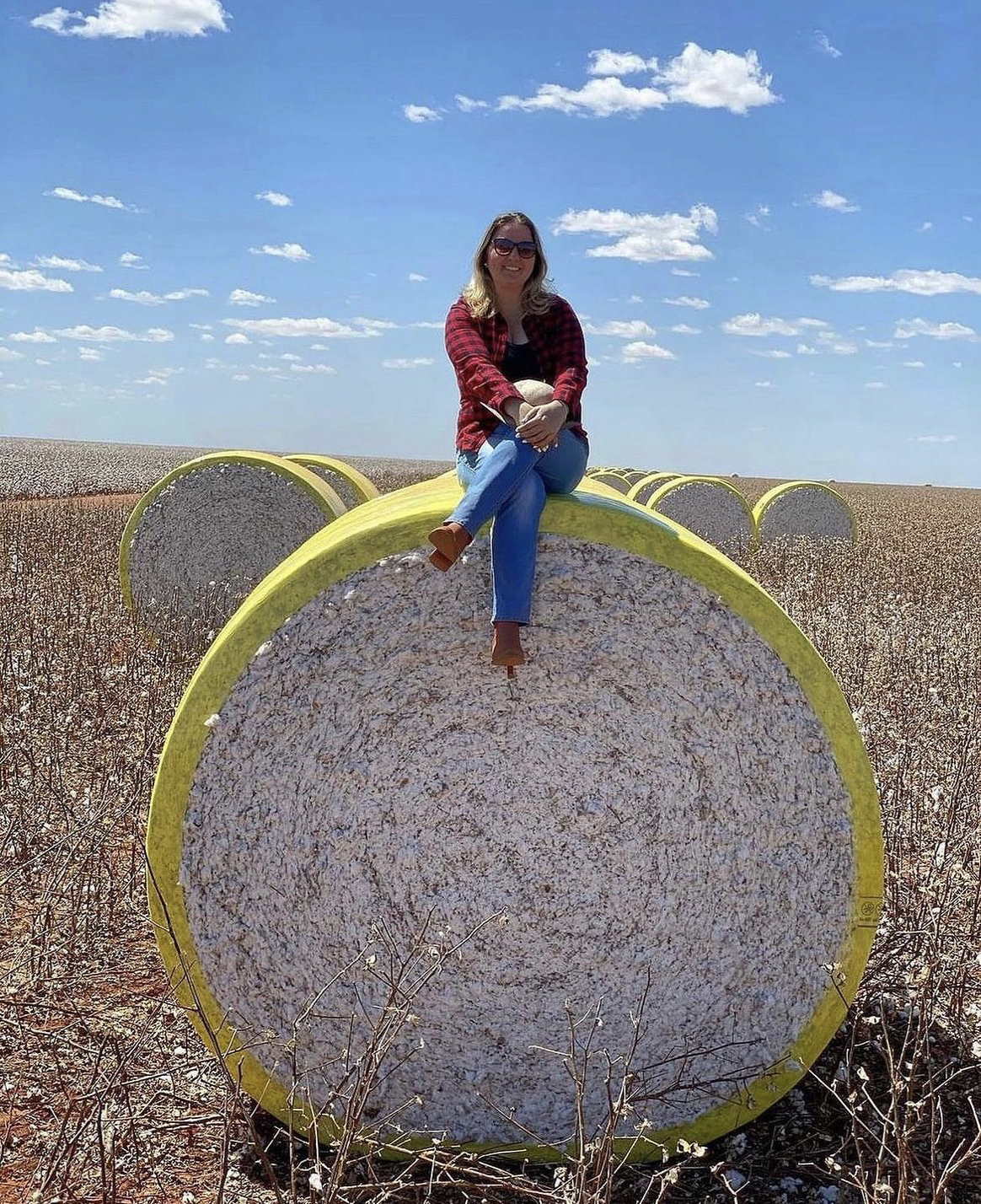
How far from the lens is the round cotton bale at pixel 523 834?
10.4ft

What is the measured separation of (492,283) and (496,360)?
25 cm

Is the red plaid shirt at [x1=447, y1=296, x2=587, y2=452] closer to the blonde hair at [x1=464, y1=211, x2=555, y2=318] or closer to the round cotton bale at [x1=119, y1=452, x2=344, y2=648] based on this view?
the blonde hair at [x1=464, y1=211, x2=555, y2=318]

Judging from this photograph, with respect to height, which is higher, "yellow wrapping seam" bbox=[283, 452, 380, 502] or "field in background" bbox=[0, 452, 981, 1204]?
"yellow wrapping seam" bbox=[283, 452, 380, 502]

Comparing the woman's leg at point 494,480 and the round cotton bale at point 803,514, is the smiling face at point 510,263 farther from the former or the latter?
the round cotton bale at point 803,514

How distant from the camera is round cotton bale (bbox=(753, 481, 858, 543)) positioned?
685 inches

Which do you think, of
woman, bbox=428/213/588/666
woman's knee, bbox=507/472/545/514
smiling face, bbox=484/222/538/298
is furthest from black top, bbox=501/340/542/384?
woman's knee, bbox=507/472/545/514

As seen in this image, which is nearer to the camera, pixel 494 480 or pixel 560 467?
pixel 494 480

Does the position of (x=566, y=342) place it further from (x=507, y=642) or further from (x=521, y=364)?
(x=507, y=642)

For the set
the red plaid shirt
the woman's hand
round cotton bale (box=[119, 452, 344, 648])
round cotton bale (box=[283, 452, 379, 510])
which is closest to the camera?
the woman's hand

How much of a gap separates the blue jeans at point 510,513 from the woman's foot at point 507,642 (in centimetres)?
2

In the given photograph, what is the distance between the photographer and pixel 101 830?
4457 millimetres

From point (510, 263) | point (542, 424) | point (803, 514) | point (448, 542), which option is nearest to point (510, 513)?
point (448, 542)

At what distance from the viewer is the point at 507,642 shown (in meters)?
3.07

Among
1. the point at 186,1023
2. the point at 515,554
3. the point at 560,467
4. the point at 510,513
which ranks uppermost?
the point at 560,467
